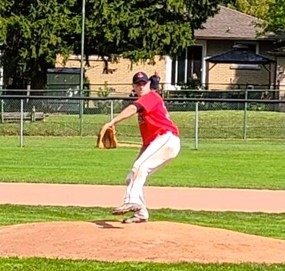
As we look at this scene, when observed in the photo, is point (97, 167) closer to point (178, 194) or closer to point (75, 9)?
point (178, 194)

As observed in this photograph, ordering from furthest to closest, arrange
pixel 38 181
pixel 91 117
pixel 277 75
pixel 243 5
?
pixel 243 5 → pixel 277 75 → pixel 91 117 → pixel 38 181

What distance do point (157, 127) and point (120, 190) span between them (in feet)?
22.6

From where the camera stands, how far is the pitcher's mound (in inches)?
371

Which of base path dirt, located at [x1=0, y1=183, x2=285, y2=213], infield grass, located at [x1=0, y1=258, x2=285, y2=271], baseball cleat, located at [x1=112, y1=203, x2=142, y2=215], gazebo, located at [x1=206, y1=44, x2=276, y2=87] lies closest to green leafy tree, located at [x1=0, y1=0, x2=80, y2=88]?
gazebo, located at [x1=206, y1=44, x2=276, y2=87]

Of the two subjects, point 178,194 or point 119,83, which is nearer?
point 178,194

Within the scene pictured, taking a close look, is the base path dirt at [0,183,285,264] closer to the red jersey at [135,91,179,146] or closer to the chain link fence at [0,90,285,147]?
the red jersey at [135,91,179,146]

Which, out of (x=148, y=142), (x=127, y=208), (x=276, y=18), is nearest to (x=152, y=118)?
(x=148, y=142)

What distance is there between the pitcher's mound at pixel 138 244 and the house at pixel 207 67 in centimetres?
3610

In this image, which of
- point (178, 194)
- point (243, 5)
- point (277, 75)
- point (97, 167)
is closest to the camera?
point (178, 194)

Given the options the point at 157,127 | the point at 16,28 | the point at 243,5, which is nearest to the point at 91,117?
the point at 16,28

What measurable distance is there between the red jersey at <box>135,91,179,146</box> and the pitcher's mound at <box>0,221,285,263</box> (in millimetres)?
1097

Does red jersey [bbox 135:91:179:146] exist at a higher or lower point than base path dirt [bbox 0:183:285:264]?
higher

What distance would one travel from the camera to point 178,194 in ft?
55.8

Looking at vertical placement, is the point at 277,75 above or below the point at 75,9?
below
